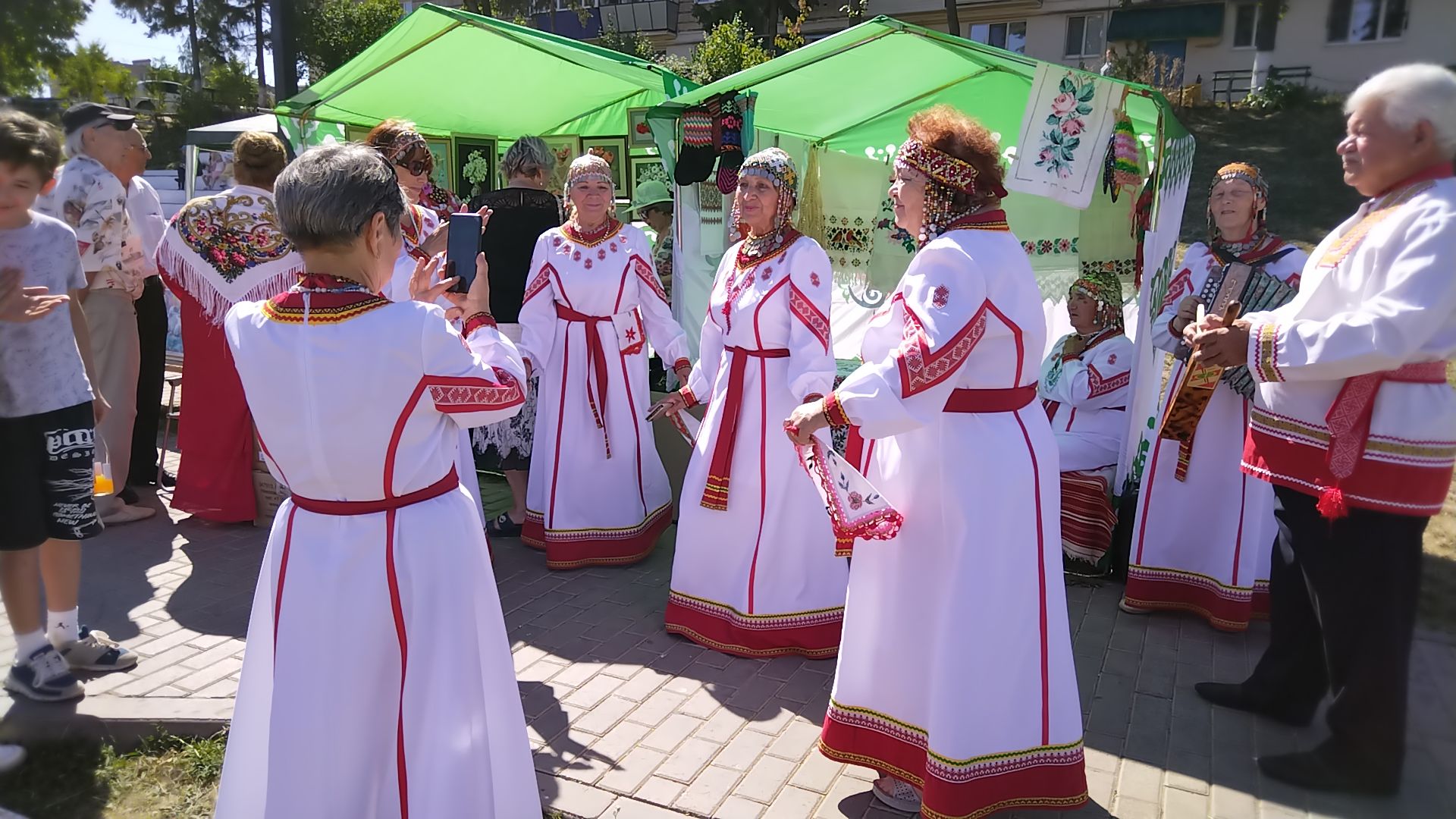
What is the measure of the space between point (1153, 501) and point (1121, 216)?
278 cm

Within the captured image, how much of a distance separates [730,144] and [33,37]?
3354mm

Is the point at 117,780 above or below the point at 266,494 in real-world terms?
below

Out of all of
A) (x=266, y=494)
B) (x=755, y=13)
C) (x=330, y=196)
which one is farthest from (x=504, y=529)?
(x=755, y=13)

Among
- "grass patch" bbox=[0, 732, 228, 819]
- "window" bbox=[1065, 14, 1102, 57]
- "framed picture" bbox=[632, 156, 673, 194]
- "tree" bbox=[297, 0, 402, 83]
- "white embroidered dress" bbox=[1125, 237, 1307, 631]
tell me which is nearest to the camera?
"grass patch" bbox=[0, 732, 228, 819]

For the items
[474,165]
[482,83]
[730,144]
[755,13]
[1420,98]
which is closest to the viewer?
[1420,98]

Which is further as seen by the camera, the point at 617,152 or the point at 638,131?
the point at 617,152

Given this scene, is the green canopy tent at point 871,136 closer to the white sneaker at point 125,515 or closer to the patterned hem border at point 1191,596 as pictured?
the patterned hem border at point 1191,596

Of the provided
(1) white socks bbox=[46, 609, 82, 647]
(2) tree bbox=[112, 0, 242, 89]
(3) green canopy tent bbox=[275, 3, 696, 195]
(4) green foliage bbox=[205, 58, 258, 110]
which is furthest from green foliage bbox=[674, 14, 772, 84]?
(4) green foliage bbox=[205, 58, 258, 110]

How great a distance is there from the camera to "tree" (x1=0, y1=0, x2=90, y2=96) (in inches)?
84.4

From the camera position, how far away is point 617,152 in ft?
26.5

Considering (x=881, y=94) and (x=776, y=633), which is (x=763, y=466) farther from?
(x=881, y=94)

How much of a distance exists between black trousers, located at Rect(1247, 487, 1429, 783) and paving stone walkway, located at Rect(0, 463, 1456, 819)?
24cm

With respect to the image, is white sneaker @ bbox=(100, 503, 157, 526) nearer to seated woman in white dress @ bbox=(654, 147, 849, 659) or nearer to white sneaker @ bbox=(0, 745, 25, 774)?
white sneaker @ bbox=(0, 745, 25, 774)

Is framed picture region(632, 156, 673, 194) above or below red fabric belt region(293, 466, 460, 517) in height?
above
